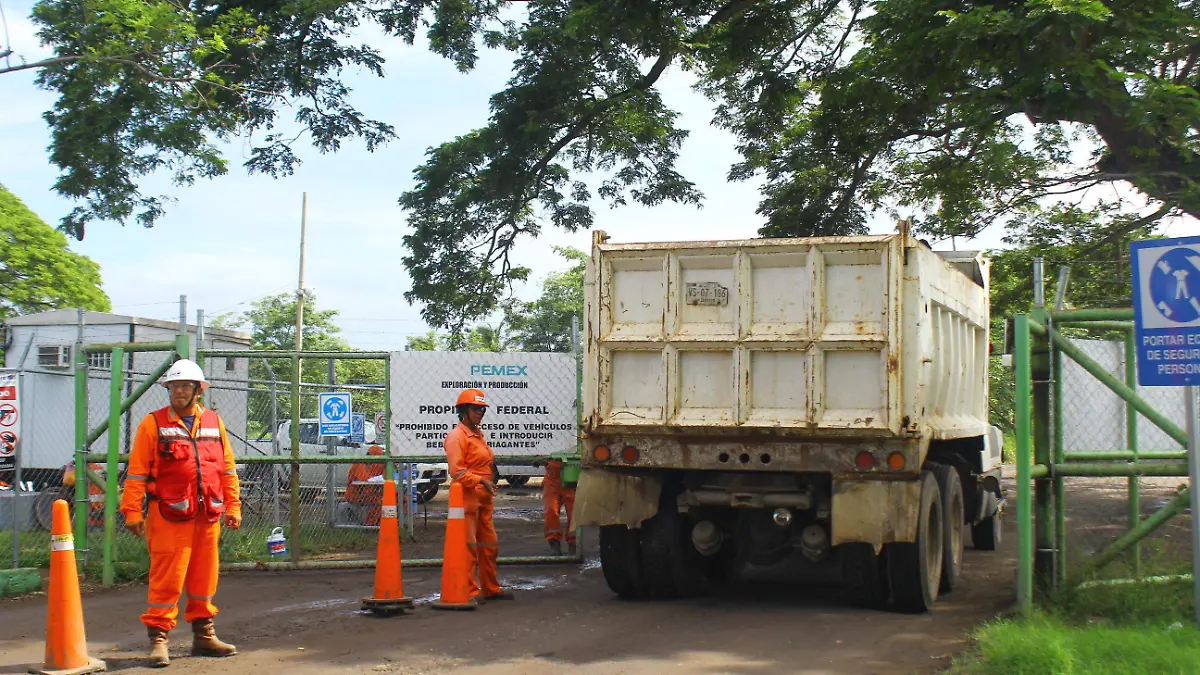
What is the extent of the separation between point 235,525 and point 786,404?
12.9 feet

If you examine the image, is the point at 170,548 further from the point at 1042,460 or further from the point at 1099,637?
the point at 1042,460

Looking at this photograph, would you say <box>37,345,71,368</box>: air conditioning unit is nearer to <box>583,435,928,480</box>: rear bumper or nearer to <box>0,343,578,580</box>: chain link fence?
<box>0,343,578,580</box>: chain link fence

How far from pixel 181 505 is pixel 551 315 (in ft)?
114

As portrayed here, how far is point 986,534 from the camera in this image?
1259 centimetres

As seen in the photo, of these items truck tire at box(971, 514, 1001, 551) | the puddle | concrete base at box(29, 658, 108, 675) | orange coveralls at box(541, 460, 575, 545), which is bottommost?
the puddle

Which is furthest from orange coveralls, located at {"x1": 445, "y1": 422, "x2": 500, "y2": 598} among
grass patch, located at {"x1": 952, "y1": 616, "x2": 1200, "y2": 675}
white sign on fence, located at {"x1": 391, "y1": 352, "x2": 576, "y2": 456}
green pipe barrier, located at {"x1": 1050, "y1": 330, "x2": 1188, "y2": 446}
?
green pipe barrier, located at {"x1": 1050, "y1": 330, "x2": 1188, "y2": 446}

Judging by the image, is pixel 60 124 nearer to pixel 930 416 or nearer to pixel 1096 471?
pixel 930 416

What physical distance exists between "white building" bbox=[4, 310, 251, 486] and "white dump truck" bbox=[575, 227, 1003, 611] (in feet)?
24.0

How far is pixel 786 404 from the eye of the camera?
8344mm

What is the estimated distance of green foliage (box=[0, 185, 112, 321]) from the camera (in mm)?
25172

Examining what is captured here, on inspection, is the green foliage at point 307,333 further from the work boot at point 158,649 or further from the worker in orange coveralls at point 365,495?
the work boot at point 158,649

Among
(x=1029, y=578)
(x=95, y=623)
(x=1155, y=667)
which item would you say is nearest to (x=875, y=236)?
(x=1029, y=578)

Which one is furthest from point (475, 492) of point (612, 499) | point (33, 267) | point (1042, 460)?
point (33, 267)

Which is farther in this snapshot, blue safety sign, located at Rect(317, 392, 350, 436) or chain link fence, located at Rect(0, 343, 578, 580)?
blue safety sign, located at Rect(317, 392, 350, 436)
